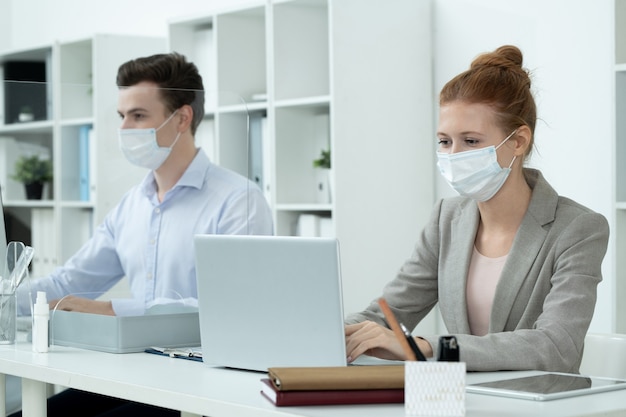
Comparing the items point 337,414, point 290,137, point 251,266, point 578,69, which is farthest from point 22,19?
point 337,414

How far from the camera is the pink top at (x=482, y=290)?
2.25 m

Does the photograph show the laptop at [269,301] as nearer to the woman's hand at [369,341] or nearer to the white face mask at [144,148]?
the woman's hand at [369,341]

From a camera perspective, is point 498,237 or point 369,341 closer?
point 369,341

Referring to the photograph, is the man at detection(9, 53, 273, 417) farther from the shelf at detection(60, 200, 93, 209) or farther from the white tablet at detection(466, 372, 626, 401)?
the white tablet at detection(466, 372, 626, 401)

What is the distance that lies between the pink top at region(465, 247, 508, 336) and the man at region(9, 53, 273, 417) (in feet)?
2.02

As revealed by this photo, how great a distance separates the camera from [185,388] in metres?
1.69

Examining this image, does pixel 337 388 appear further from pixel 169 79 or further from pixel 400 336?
pixel 169 79

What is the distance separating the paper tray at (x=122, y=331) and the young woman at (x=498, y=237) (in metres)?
0.37

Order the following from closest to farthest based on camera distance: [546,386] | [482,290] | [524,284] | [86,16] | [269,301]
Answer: [546,386] → [269,301] → [524,284] → [482,290] → [86,16]

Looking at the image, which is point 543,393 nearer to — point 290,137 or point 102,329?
point 102,329

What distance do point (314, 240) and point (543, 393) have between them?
46 cm

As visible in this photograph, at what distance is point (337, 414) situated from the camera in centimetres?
148

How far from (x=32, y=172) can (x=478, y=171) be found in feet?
6.43

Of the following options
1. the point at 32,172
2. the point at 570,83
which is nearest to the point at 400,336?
the point at 570,83
